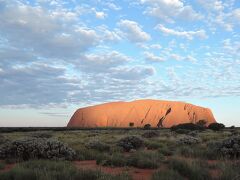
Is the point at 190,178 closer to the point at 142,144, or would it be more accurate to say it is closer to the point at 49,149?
the point at 49,149

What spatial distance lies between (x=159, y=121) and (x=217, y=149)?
12121 cm

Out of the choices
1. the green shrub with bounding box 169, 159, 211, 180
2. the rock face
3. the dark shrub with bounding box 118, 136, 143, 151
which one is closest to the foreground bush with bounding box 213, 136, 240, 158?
the green shrub with bounding box 169, 159, 211, 180

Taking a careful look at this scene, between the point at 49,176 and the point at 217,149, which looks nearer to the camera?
the point at 49,176

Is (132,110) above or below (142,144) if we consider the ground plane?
above

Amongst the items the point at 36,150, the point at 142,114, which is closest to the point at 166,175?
the point at 36,150

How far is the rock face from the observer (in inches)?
5408

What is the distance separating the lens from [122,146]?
19.1 metres

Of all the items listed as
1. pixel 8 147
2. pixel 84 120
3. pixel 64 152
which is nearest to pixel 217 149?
pixel 64 152

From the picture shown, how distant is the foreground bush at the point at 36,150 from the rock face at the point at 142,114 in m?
117

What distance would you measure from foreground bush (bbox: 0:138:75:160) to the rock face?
117 meters

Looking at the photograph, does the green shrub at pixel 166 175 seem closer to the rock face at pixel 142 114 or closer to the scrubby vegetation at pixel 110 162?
the scrubby vegetation at pixel 110 162

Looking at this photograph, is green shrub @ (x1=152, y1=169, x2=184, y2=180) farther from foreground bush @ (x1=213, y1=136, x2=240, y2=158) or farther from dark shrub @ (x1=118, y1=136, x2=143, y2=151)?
dark shrub @ (x1=118, y1=136, x2=143, y2=151)

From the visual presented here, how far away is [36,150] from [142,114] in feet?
412

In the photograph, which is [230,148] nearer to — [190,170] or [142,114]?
[190,170]
